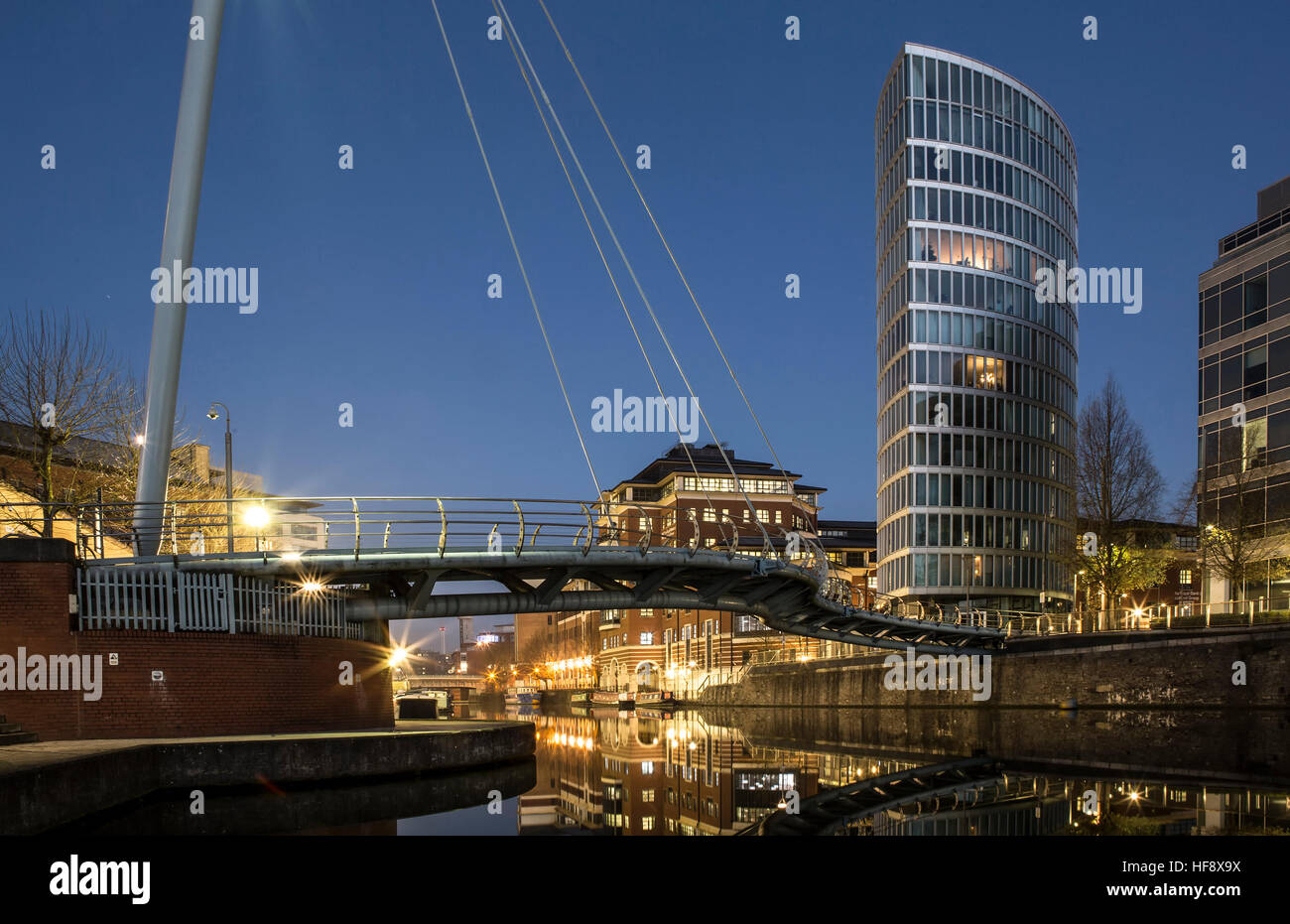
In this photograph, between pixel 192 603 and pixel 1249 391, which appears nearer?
pixel 192 603

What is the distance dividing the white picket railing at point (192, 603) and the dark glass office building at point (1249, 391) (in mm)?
43161

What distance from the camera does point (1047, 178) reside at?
282 ft

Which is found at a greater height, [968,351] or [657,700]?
[968,351]

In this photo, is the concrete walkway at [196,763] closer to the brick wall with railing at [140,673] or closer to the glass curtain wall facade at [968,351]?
the brick wall with railing at [140,673]

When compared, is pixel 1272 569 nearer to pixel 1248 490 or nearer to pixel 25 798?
pixel 1248 490

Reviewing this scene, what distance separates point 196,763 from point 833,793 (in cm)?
1191

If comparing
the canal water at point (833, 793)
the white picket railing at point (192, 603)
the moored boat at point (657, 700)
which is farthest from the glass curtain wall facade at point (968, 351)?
the white picket railing at point (192, 603)

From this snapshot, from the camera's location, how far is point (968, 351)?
80000 millimetres

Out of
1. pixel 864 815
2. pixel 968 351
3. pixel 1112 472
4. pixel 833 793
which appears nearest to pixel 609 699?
pixel 968 351

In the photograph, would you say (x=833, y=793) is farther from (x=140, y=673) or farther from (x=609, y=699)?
(x=609, y=699)
